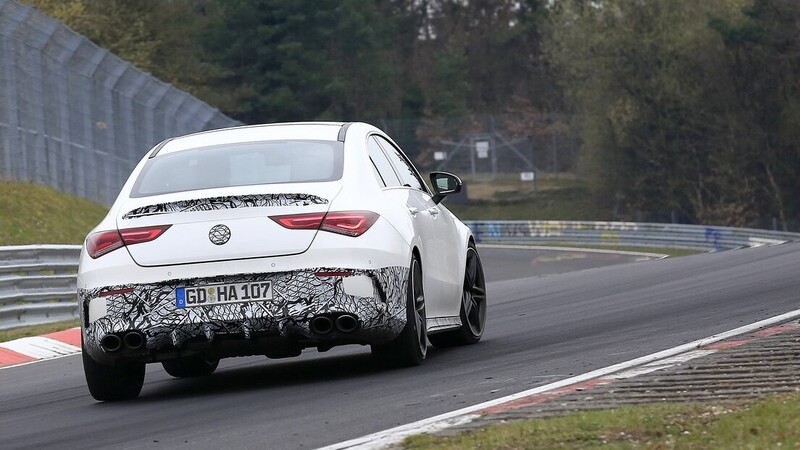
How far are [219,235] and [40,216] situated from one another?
19051 millimetres

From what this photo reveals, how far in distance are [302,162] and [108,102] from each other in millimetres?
19783

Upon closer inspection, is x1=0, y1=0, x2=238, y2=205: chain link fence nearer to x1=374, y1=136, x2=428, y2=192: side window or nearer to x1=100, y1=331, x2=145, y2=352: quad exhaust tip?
x1=374, y1=136, x2=428, y2=192: side window

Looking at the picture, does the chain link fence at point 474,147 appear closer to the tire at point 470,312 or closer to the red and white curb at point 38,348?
the red and white curb at point 38,348

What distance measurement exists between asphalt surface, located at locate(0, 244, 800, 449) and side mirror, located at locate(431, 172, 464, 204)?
95 centimetres

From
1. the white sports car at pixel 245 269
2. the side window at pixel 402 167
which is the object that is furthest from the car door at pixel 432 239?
the white sports car at pixel 245 269

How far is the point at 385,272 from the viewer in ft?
28.1

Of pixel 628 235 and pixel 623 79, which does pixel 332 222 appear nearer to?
pixel 628 235

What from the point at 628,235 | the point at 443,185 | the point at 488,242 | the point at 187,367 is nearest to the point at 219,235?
the point at 187,367

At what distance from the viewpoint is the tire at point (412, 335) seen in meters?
8.87

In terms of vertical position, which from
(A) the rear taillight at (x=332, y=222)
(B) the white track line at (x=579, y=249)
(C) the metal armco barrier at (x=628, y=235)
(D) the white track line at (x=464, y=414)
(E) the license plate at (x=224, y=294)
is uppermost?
(A) the rear taillight at (x=332, y=222)

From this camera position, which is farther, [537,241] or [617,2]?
[617,2]

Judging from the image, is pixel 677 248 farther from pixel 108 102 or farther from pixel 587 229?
pixel 108 102

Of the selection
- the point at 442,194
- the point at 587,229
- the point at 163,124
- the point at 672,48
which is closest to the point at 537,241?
the point at 587,229

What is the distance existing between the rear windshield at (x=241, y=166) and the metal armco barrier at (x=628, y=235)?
34.5m
